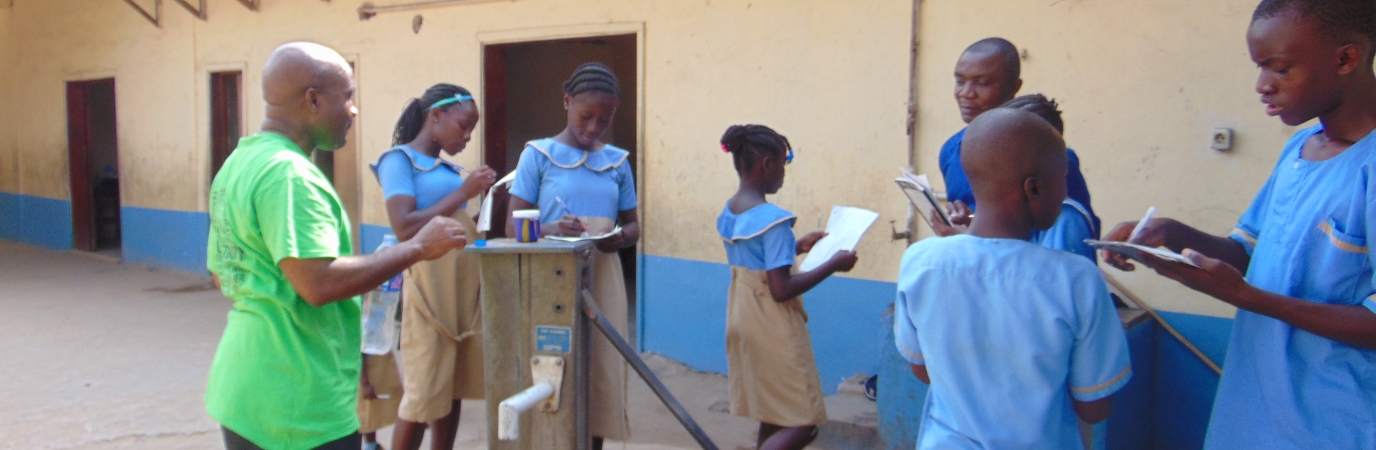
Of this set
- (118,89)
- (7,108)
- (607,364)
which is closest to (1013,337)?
(607,364)

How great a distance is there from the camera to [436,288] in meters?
3.12

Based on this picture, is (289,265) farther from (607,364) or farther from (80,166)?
(80,166)

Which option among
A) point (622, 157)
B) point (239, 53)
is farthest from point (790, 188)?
point (239, 53)

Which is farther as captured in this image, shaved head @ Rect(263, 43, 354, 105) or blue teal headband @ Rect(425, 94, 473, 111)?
blue teal headband @ Rect(425, 94, 473, 111)

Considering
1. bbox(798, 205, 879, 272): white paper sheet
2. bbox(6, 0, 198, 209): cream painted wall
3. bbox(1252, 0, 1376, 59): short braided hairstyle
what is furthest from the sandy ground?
bbox(1252, 0, 1376, 59): short braided hairstyle

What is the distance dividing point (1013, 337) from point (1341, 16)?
31.3 inches

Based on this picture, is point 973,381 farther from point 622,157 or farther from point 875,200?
point 875,200

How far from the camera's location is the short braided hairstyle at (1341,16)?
1540mm

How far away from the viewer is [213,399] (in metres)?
1.96

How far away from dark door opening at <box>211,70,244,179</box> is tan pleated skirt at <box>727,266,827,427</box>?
261 inches

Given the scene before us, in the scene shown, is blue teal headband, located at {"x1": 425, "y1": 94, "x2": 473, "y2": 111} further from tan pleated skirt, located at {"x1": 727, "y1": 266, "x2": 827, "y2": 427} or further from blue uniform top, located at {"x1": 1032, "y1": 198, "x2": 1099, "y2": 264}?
blue uniform top, located at {"x1": 1032, "y1": 198, "x2": 1099, "y2": 264}

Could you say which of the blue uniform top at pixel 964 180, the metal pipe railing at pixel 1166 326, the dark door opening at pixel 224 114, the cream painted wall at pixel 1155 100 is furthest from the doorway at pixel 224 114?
the metal pipe railing at pixel 1166 326

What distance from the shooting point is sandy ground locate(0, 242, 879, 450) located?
3.99m

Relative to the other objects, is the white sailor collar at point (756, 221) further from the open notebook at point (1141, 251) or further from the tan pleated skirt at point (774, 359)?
the open notebook at point (1141, 251)
